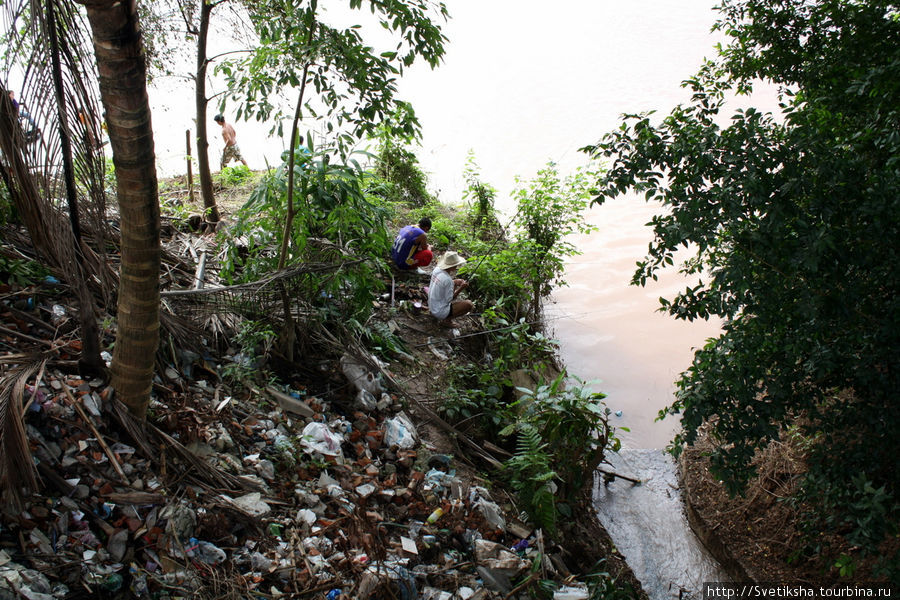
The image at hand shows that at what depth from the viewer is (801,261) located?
2109 mm

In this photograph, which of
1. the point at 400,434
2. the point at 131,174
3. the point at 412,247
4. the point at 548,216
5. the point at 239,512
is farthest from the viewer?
the point at 548,216

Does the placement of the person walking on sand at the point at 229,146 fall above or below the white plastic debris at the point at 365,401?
above

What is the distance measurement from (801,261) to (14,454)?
297 centimetres

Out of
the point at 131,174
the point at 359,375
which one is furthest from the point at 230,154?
the point at 131,174

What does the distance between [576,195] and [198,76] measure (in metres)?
4.22

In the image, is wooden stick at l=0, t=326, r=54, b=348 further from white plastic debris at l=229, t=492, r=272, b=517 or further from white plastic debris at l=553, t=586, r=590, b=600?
white plastic debris at l=553, t=586, r=590, b=600

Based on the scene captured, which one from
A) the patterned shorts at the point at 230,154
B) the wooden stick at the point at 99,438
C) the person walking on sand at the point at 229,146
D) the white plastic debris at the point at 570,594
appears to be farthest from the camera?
the patterned shorts at the point at 230,154

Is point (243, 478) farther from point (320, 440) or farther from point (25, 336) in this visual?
point (25, 336)

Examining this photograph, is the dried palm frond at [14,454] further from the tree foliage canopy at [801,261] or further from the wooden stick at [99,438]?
the tree foliage canopy at [801,261]

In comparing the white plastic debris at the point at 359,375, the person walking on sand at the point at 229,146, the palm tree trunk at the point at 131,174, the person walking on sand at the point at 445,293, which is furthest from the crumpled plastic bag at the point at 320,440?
the person walking on sand at the point at 229,146

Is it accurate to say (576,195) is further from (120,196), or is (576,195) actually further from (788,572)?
(120,196)

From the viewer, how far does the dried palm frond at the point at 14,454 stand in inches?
75.9

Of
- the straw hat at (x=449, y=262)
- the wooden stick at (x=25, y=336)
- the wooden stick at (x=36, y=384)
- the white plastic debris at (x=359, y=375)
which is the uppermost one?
the straw hat at (x=449, y=262)

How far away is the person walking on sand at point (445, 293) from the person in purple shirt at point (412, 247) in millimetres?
476
